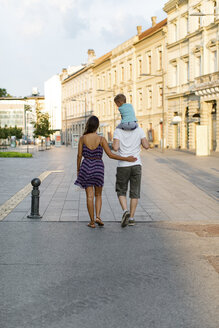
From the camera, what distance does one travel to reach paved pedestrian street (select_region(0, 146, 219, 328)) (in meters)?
3.94

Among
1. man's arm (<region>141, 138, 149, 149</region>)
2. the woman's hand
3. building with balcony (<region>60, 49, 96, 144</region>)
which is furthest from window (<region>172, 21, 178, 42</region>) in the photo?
the woman's hand

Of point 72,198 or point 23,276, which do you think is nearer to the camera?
point 23,276

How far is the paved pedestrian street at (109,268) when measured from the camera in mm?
Answer: 3941

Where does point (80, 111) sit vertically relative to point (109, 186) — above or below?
above

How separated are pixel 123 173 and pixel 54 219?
167 centimetres

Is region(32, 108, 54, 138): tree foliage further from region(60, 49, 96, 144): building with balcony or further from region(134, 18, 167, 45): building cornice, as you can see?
region(134, 18, 167, 45): building cornice

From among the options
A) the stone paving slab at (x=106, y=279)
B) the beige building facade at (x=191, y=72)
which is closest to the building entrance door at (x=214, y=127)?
the beige building facade at (x=191, y=72)

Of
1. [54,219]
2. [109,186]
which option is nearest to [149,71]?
[109,186]

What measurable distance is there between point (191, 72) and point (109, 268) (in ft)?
137

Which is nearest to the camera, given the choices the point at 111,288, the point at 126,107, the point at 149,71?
the point at 111,288

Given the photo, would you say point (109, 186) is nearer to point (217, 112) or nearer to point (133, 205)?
point (133, 205)

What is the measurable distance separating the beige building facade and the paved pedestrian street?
31325mm

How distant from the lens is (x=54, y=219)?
29.1 feet

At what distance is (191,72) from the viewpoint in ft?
149
